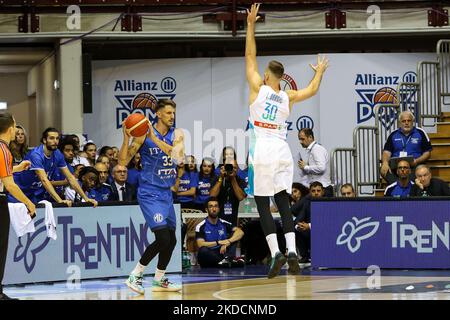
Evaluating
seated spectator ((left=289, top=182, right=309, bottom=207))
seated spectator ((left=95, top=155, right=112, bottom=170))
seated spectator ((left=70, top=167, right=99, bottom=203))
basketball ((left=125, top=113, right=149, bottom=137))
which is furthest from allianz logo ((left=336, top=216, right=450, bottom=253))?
basketball ((left=125, top=113, right=149, bottom=137))

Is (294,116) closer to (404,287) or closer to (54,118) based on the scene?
(54,118)

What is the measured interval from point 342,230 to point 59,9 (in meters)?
8.54

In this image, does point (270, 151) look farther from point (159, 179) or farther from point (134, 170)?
point (134, 170)

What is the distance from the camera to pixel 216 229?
18766 millimetres

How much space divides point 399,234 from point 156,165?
5.08 meters

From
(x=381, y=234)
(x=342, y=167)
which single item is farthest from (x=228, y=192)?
(x=381, y=234)

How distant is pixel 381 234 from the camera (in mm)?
16766

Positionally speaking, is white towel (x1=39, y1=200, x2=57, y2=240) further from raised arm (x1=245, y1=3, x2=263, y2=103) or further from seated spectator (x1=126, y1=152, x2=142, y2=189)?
seated spectator (x1=126, y1=152, x2=142, y2=189)

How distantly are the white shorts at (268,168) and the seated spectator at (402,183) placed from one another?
5167mm

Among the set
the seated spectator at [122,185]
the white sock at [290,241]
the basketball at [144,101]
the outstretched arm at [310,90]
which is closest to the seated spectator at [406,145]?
the seated spectator at [122,185]

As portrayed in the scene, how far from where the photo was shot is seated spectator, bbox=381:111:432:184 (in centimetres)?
1886

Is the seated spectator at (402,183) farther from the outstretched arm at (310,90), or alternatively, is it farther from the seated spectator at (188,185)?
the outstretched arm at (310,90)

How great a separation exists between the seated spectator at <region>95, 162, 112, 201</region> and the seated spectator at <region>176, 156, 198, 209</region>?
2375 millimetres

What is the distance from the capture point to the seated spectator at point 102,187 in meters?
17.6
